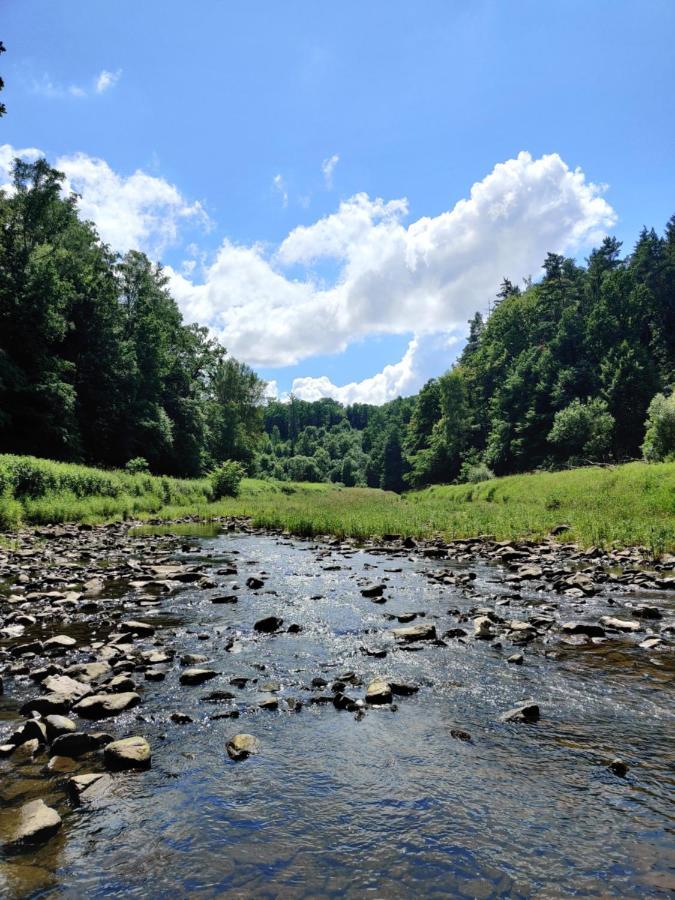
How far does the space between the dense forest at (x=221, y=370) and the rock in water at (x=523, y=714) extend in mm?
43267

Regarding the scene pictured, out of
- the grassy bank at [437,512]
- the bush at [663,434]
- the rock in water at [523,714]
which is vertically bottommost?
the rock in water at [523,714]

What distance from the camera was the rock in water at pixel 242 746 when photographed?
17.2ft

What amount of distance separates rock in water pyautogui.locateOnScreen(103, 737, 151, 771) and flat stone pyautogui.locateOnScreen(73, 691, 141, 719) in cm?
98

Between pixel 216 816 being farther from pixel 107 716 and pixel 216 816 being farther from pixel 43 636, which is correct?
pixel 43 636

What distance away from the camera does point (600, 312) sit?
85188mm

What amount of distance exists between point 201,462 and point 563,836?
74.8 meters

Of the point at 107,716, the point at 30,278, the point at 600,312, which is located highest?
the point at 600,312

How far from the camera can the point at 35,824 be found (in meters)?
4.02

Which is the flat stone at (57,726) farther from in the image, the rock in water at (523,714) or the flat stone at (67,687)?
the rock in water at (523,714)

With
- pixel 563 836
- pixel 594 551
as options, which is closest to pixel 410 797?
pixel 563 836

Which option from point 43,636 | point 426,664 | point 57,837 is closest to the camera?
point 57,837

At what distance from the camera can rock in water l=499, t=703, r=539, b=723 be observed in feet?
19.6

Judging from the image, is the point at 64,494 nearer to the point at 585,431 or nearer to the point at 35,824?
the point at 35,824

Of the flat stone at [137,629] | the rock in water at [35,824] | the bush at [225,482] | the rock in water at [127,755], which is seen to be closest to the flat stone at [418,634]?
the flat stone at [137,629]
